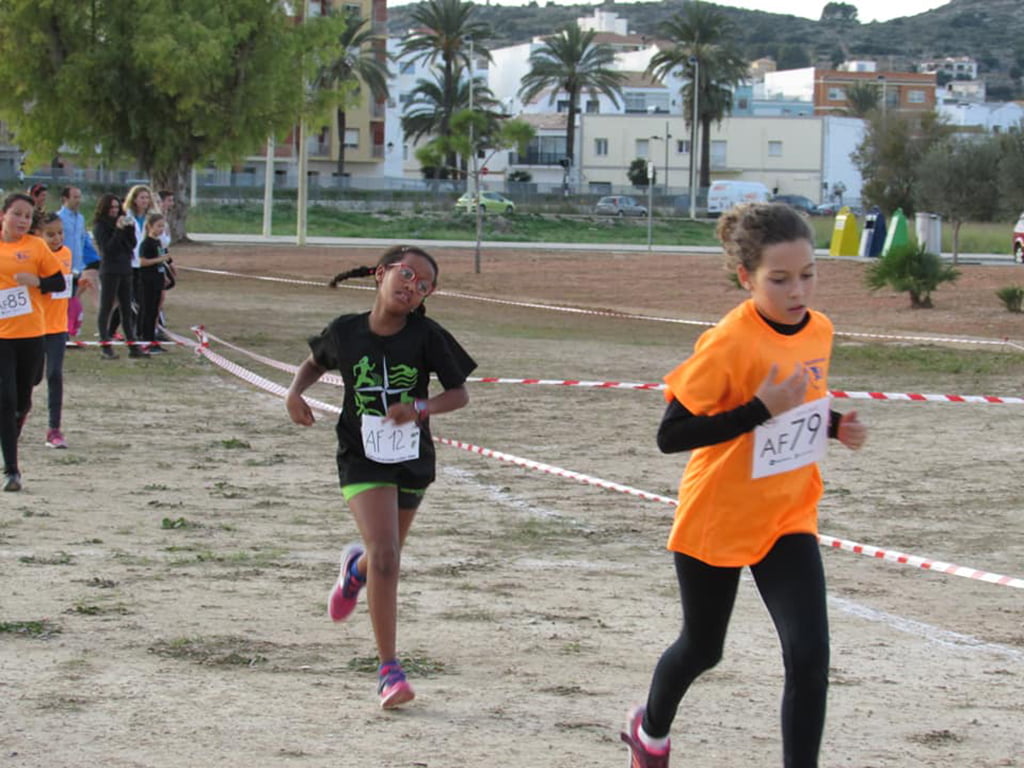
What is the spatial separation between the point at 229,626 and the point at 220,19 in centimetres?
4115

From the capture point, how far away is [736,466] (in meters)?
4.31

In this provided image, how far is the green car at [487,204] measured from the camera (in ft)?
238

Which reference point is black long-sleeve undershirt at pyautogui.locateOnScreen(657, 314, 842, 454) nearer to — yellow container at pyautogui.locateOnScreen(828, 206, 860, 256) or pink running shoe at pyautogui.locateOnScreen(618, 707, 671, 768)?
pink running shoe at pyautogui.locateOnScreen(618, 707, 671, 768)

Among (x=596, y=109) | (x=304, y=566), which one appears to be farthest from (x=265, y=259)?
(x=596, y=109)

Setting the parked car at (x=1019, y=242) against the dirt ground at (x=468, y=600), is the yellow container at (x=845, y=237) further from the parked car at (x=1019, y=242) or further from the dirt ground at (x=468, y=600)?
the dirt ground at (x=468, y=600)

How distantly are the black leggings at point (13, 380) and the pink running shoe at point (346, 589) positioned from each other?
4.47 meters

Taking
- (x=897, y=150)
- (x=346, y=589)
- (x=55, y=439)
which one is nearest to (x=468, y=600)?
(x=346, y=589)

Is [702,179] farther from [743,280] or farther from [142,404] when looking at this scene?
[743,280]

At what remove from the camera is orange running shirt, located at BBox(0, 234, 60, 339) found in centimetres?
969

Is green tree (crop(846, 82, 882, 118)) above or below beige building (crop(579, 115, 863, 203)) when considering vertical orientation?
above

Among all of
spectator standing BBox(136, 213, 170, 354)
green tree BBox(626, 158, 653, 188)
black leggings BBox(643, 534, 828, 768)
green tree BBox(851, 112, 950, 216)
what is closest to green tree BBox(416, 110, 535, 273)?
green tree BBox(626, 158, 653, 188)

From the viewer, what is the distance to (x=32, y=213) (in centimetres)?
1006

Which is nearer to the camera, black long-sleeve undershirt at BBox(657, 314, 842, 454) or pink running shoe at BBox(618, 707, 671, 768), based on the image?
black long-sleeve undershirt at BBox(657, 314, 842, 454)

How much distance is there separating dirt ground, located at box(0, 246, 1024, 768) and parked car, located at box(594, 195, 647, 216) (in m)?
66.6
